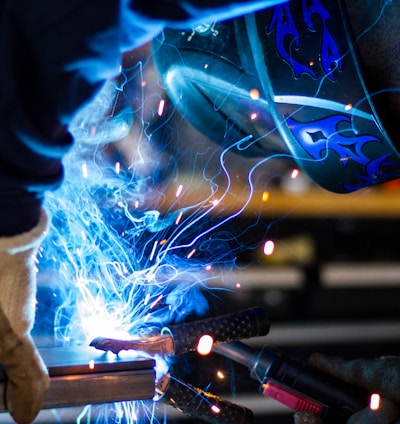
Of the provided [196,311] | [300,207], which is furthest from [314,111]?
[300,207]

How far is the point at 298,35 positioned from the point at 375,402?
662 mm

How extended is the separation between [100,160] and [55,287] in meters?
0.28

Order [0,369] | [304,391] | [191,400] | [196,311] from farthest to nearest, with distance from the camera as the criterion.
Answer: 1. [196,311]
2. [304,391]
3. [191,400]
4. [0,369]

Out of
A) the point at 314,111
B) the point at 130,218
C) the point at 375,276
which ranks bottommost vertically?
the point at 375,276

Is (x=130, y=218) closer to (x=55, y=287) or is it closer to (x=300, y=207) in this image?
(x=55, y=287)

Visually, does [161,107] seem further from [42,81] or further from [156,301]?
[42,81]

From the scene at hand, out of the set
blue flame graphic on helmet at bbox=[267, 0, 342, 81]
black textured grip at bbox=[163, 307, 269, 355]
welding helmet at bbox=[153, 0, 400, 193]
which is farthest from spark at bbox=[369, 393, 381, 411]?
blue flame graphic on helmet at bbox=[267, 0, 342, 81]

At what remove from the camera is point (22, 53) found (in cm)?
77

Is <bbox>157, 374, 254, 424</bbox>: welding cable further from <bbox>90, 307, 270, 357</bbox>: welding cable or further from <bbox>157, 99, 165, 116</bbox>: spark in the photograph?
→ <bbox>157, 99, 165, 116</bbox>: spark

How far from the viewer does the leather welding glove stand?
872 mm

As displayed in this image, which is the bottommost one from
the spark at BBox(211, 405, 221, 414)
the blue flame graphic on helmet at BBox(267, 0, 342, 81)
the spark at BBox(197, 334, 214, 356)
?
the spark at BBox(211, 405, 221, 414)

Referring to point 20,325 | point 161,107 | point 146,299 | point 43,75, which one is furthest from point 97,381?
point 161,107

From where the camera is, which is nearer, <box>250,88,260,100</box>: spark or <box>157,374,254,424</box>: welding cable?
<box>157,374,254,424</box>: welding cable

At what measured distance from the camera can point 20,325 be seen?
0.91m
